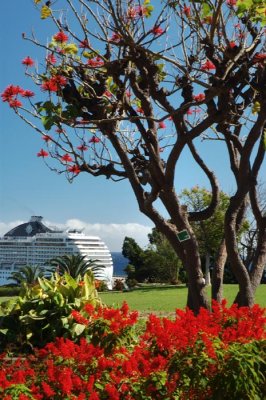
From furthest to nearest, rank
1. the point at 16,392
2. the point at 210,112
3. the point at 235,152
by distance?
the point at 235,152
the point at 210,112
the point at 16,392

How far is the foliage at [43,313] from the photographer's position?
668 centimetres

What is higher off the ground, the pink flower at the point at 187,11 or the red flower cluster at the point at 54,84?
the pink flower at the point at 187,11

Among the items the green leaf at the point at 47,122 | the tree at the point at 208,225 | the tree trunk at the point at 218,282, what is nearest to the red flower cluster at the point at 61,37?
the green leaf at the point at 47,122

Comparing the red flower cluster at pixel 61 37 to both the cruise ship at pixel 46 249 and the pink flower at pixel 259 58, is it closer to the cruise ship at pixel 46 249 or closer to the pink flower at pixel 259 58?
the pink flower at pixel 259 58

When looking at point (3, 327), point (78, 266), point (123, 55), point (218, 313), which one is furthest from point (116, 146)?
point (78, 266)

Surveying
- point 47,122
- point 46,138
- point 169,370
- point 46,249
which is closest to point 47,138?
point 46,138

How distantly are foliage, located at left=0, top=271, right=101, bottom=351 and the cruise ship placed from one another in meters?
45.0

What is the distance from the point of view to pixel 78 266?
22.5 meters

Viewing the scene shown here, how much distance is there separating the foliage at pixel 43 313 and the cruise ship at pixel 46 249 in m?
45.0

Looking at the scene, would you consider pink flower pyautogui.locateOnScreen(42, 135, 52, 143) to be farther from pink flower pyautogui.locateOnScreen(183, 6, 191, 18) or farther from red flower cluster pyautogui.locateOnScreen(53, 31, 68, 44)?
pink flower pyautogui.locateOnScreen(183, 6, 191, 18)

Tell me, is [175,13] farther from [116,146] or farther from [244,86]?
[116,146]

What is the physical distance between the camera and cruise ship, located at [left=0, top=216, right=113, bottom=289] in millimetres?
53250

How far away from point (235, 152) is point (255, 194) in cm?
85

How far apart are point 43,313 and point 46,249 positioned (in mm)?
48350
